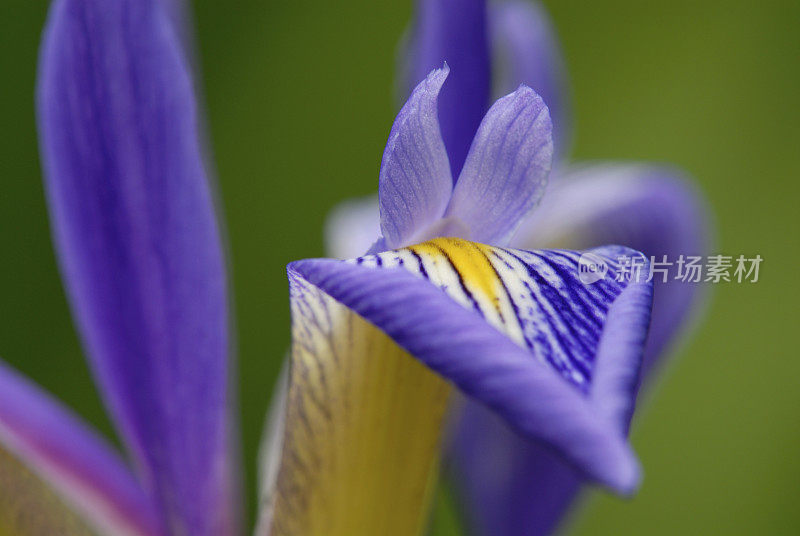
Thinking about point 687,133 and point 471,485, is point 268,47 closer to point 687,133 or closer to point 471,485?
point 687,133

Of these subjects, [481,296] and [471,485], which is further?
[471,485]

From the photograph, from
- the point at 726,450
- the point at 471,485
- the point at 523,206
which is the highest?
the point at 523,206

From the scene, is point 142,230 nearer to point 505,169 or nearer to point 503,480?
point 505,169

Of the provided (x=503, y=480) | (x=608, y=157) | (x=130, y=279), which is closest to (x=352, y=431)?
(x=130, y=279)

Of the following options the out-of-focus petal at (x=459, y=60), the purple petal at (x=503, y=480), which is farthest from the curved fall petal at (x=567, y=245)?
the out-of-focus petal at (x=459, y=60)

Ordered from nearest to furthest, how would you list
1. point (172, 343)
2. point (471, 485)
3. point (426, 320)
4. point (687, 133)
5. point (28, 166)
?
point (426, 320) < point (172, 343) < point (471, 485) < point (28, 166) < point (687, 133)

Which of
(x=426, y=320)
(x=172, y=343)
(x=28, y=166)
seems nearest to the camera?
(x=426, y=320)

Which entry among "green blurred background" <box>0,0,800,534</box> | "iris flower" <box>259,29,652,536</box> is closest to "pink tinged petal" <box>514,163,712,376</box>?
"iris flower" <box>259,29,652,536</box>

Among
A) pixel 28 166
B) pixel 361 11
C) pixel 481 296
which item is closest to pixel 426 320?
pixel 481 296

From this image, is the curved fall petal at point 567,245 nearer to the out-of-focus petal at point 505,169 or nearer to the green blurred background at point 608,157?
the out-of-focus petal at point 505,169
